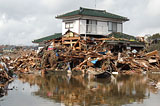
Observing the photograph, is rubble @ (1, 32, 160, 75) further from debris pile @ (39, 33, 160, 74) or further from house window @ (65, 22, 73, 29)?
house window @ (65, 22, 73, 29)

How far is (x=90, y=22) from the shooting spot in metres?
37.3

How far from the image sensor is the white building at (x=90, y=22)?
120ft

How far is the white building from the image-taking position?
3656 cm

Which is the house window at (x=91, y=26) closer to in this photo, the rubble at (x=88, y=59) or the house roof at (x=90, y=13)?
the house roof at (x=90, y=13)

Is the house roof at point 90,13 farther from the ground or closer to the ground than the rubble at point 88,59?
farther from the ground

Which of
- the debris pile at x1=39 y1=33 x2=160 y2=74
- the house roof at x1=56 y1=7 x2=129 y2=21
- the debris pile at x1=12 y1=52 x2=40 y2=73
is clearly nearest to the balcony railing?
the house roof at x1=56 y1=7 x2=129 y2=21

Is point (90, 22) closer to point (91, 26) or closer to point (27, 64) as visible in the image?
point (91, 26)

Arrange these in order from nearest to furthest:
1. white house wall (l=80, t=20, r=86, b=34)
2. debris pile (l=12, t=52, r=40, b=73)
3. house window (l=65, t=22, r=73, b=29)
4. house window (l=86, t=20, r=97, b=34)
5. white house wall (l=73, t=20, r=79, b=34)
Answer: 1. debris pile (l=12, t=52, r=40, b=73)
2. white house wall (l=80, t=20, r=86, b=34)
3. white house wall (l=73, t=20, r=79, b=34)
4. house window (l=86, t=20, r=97, b=34)
5. house window (l=65, t=22, r=73, b=29)

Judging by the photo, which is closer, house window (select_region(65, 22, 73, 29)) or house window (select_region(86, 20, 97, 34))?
house window (select_region(86, 20, 97, 34))

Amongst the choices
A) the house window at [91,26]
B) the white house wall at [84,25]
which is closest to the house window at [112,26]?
the white house wall at [84,25]

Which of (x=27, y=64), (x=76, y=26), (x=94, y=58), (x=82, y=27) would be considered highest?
(x=76, y=26)

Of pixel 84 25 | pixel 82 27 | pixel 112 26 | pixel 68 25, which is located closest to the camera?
pixel 82 27

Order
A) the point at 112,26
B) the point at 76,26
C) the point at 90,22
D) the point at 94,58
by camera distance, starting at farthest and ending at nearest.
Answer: the point at 112,26 < the point at 90,22 < the point at 76,26 < the point at 94,58

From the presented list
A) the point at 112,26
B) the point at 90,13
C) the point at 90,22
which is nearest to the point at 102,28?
the point at 90,22
